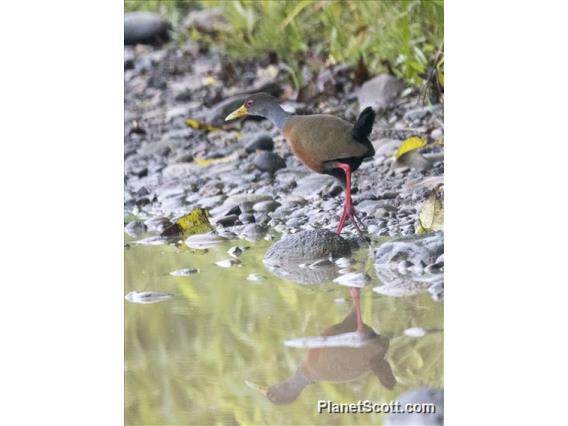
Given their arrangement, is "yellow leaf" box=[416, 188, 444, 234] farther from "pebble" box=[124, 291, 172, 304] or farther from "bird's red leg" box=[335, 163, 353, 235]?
"pebble" box=[124, 291, 172, 304]

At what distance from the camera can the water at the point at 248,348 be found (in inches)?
99.3

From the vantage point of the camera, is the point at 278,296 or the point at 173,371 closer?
the point at 173,371

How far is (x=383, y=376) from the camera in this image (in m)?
2.54

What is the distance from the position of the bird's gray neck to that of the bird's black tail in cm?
23

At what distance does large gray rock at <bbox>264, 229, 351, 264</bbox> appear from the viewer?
119 inches

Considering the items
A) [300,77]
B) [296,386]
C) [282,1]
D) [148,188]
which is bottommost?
[296,386]

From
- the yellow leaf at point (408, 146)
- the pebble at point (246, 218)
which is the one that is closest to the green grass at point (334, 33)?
the yellow leaf at point (408, 146)

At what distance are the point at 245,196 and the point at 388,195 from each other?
439mm

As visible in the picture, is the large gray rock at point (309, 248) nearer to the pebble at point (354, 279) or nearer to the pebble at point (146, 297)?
the pebble at point (354, 279)

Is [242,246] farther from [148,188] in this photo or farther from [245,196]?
[148,188]

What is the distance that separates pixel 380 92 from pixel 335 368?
1.52 metres

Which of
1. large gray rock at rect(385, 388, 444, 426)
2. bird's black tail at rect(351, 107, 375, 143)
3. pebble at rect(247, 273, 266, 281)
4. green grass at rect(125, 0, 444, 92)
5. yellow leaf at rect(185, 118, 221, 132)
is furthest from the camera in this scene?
yellow leaf at rect(185, 118, 221, 132)

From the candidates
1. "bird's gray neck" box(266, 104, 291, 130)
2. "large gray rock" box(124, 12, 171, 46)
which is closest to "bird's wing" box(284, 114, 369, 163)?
"bird's gray neck" box(266, 104, 291, 130)

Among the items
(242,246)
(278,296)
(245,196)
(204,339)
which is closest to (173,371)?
(204,339)
